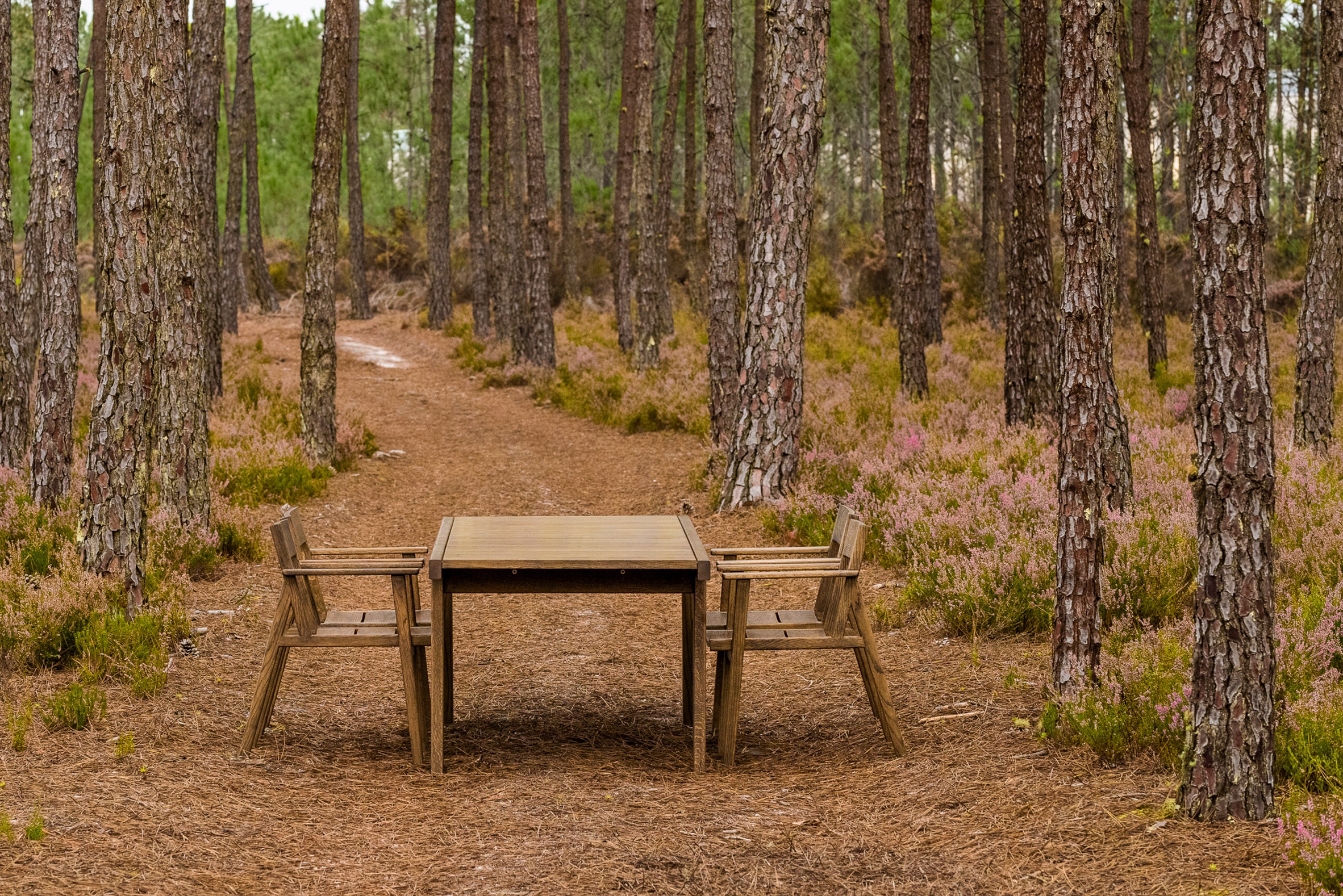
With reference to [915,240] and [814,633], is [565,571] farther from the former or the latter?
[915,240]

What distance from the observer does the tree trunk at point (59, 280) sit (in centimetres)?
792

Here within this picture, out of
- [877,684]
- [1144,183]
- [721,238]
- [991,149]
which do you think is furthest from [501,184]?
[877,684]

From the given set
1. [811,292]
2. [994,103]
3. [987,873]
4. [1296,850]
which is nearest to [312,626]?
[987,873]

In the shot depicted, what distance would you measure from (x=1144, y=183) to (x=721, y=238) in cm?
756

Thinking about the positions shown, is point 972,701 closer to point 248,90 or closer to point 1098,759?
point 1098,759

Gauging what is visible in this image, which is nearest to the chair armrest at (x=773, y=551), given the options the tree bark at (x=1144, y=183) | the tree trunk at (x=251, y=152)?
the tree bark at (x=1144, y=183)

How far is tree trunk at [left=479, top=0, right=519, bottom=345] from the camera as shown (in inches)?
755

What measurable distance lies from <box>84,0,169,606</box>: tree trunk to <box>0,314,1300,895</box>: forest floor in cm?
78

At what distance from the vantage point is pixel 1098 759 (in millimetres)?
4121

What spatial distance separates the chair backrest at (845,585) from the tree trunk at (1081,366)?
953mm

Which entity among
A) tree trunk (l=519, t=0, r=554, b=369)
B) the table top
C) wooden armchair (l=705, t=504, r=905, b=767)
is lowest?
wooden armchair (l=705, t=504, r=905, b=767)

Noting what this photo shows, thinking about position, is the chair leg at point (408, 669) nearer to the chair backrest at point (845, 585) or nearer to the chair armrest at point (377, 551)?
the chair armrest at point (377, 551)

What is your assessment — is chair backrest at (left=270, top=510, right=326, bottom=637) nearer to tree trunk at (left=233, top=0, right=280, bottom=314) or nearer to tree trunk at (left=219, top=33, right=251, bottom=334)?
tree trunk at (left=219, top=33, right=251, bottom=334)

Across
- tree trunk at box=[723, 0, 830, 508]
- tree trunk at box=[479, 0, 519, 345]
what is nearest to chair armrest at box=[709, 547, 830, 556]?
tree trunk at box=[723, 0, 830, 508]
